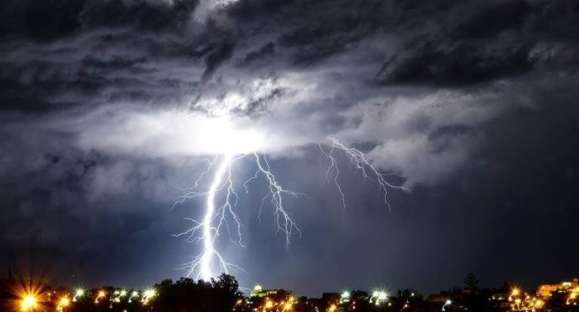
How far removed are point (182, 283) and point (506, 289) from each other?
3101 cm

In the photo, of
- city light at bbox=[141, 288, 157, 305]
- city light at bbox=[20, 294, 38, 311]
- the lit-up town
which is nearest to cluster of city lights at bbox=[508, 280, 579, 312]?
the lit-up town

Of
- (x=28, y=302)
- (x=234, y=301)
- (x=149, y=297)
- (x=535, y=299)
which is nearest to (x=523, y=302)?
(x=535, y=299)

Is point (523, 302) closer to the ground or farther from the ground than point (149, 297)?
closer to the ground

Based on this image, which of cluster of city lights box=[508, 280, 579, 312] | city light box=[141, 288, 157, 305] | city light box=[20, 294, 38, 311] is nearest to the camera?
city light box=[20, 294, 38, 311]

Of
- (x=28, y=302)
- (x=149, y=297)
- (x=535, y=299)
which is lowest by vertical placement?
(x=535, y=299)

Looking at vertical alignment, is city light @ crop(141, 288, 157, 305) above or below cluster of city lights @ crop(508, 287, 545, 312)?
above

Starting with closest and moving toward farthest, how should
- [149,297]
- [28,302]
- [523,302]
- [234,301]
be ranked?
[28,302], [234,301], [523,302], [149,297]

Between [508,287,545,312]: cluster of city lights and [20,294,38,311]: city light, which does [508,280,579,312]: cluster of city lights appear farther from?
[20,294,38,311]: city light

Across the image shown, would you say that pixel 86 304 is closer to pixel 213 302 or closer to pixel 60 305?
pixel 60 305

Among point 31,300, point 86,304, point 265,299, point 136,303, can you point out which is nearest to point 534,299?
point 265,299

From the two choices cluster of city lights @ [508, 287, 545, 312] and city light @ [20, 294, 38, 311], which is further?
cluster of city lights @ [508, 287, 545, 312]

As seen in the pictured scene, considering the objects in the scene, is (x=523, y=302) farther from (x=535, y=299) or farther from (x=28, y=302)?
(x=28, y=302)

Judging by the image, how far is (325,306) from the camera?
60125mm

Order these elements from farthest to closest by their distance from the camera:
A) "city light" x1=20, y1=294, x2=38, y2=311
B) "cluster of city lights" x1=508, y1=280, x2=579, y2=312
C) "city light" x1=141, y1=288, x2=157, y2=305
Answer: "cluster of city lights" x1=508, y1=280, x2=579, y2=312
"city light" x1=141, y1=288, x2=157, y2=305
"city light" x1=20, y1=294, x2=38, y2=311
